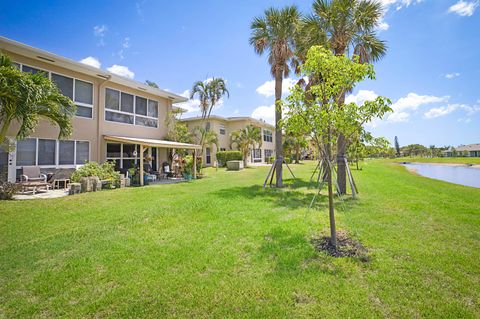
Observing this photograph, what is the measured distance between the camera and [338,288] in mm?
3422

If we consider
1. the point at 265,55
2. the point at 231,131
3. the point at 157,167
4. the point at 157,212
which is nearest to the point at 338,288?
the point at 157,212

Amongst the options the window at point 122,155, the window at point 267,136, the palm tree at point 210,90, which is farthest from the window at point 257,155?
the window at point 122,155

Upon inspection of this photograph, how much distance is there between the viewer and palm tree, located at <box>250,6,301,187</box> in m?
13.0

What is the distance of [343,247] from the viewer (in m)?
4.98

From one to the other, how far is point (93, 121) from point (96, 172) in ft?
13.0

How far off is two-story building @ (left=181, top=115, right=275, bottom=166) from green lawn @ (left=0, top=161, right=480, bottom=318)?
74.0 feet

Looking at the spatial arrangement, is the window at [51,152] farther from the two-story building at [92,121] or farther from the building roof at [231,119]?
A: the building roof at [231,119]

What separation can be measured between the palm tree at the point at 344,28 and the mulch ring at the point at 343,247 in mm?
6333

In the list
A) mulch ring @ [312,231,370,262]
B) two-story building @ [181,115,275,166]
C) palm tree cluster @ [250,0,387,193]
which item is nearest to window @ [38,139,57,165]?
palm tree cluster @ [250,0,387,193]

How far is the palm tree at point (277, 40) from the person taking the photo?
42.7 ft

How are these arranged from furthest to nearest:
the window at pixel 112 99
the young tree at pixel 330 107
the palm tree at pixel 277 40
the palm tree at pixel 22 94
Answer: the window at pixel 112 99
the palm tree at pixel 277 40
the palm tree at pixel 22 94
the young tree at pixel 330 107

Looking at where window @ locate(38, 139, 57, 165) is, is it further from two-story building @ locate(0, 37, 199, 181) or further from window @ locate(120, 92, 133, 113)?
Result: window @ locate(120, 92, 133, 113)

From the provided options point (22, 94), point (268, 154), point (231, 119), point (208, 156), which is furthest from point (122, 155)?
point (268, 154)

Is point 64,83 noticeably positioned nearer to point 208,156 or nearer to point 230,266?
point 230,266
